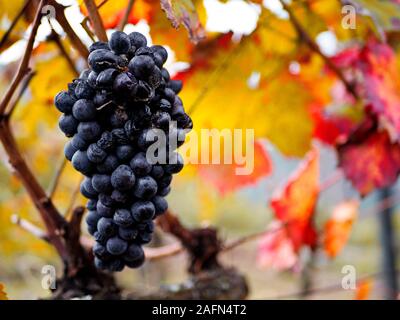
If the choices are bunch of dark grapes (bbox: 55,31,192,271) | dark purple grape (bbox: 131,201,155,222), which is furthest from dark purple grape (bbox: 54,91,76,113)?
dark purple grape (bbox: 131,201,155,222)

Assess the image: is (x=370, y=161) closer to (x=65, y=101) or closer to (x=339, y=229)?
(x=339, y=229)

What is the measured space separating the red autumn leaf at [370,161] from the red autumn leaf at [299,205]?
0.25 metres

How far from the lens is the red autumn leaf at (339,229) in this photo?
4.59 ft

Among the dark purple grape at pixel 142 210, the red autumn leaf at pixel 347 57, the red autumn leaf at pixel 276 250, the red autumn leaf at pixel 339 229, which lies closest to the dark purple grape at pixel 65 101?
the dark purple grape at pixel 142 210

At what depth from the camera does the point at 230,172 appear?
4.54ft

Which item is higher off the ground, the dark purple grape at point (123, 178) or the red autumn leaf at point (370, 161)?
the dark purple grape at point (123, 178)

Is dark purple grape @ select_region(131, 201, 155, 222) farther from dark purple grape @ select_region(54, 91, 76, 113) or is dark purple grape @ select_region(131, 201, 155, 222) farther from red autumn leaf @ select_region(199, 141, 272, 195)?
red autumn leaf @ select_region(199, 141, 272, 195)

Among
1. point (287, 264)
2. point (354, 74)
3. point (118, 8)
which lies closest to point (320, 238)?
point (287, 264)

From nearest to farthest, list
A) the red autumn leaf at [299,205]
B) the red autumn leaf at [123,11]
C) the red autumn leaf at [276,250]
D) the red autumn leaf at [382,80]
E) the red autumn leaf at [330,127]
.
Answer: the red autumn leaf at [123,11] < the red autumn leaf at [382,80] < the red autumn leaf at [330,127] < the red autumn leaf at [299,205] < the red autumn leaf at [276,250]

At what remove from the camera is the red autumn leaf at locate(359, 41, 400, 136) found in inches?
40.5

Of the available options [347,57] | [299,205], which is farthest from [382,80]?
[299,205]

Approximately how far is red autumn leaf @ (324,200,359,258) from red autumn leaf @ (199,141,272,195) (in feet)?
0.82

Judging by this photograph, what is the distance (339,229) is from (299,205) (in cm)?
17

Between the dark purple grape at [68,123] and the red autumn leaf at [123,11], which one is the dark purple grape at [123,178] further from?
the red autumn leaf at [123,11]
